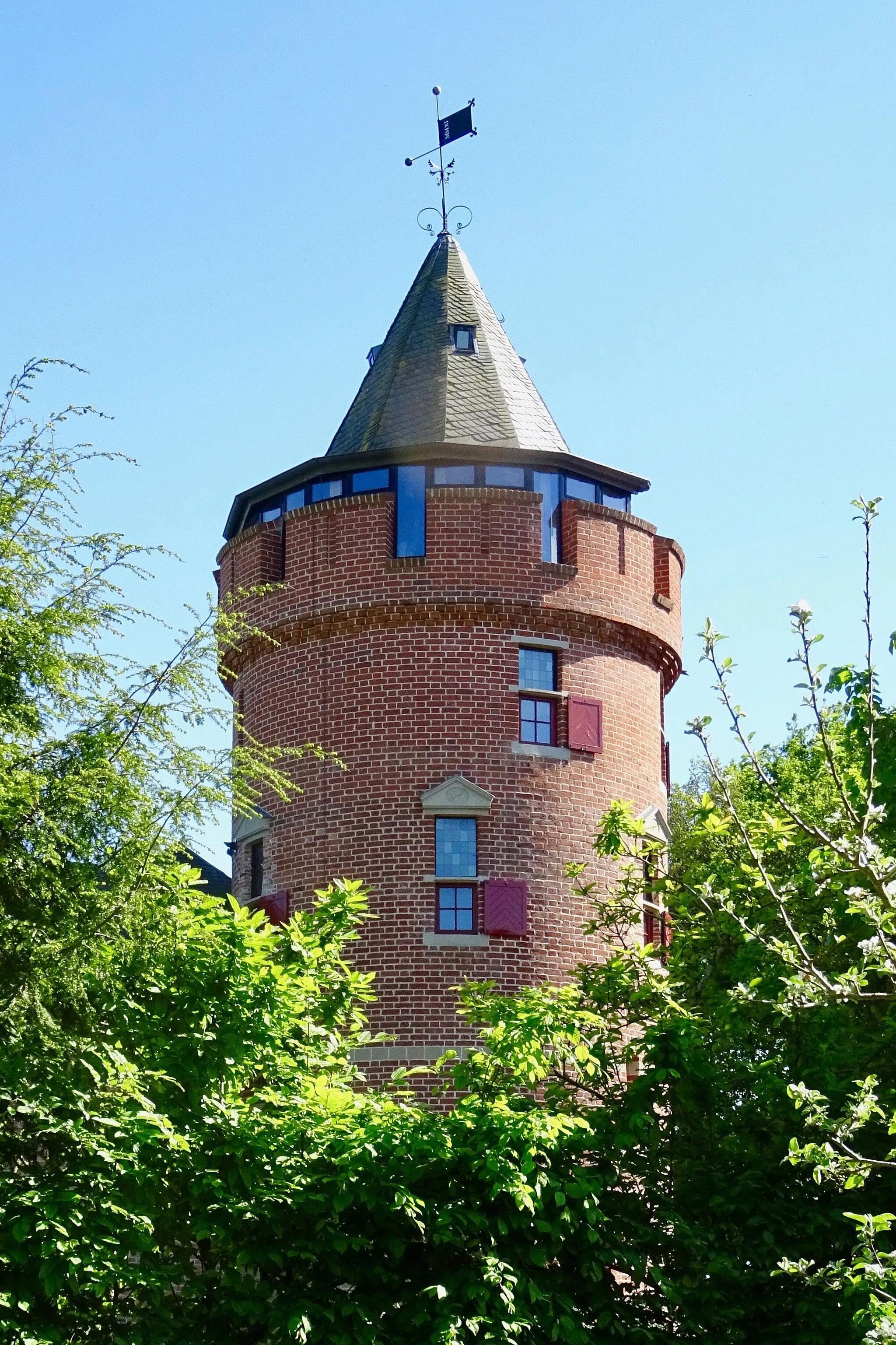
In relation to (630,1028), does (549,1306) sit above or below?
below

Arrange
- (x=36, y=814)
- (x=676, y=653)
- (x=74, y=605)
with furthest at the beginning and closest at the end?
1. (x=676, y=653)
2. (x=74, y=605)
3. (x=36, y=814)

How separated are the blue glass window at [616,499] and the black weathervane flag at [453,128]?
7677 mm

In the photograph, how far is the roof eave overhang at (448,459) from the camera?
22922 millimetres

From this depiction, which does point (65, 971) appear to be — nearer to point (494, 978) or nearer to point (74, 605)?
point (74, 605)

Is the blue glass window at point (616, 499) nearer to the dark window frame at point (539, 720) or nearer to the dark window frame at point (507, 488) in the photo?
the dark window frame at point (507, 488)

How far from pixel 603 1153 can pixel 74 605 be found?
5949mm

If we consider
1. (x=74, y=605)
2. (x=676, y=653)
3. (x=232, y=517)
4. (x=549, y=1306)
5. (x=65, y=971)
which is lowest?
(x=549, y=1306)

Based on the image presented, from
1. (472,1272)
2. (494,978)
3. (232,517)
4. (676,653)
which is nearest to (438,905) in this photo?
(494,978)

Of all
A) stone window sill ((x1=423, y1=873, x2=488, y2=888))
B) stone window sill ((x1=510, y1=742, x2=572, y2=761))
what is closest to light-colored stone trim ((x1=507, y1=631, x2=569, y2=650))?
stone window sill ((x1=510, y1=742, x2=572, y2=761))

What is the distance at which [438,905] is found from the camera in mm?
21203

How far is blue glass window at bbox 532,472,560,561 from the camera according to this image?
2288 centimetres

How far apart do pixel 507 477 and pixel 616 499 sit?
1.89 metres

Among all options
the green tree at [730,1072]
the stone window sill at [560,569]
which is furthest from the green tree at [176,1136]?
the stone window sill at [560,569]

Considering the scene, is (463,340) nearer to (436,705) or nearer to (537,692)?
(537,692)
